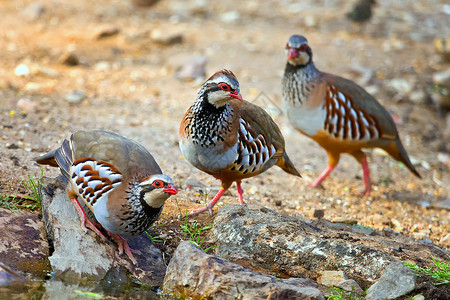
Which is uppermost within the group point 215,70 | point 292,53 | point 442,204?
point 292,53

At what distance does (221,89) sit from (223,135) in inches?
13.0

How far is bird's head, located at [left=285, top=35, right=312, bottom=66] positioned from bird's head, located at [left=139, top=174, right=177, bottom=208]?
2.80 m

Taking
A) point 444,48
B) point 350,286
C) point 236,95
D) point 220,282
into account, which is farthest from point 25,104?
point 444,48

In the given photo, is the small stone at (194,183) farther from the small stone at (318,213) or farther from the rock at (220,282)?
the rock at (220,282)

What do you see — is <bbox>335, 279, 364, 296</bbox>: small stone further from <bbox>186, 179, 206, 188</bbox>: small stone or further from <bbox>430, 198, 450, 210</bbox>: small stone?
<bbox>430, 198, 450, 210</bbox>: small stone

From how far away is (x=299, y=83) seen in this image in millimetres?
6039

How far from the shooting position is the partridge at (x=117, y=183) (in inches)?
144

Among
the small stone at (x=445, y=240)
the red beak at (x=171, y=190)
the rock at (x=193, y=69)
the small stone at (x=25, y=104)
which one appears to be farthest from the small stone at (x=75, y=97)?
the small stone at (x=445, y=240)

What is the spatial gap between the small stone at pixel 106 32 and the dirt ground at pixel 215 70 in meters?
0.03

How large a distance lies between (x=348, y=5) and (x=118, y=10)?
461 cm

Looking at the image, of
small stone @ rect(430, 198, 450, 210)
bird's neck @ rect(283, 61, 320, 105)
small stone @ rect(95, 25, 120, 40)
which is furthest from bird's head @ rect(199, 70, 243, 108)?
small stone @ rect(95, 25, 120, 40)

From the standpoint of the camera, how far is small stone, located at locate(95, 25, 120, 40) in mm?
10000

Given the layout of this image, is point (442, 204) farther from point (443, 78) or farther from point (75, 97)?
point (75, 97)

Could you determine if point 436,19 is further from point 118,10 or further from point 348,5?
point 118,10
